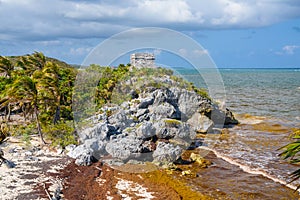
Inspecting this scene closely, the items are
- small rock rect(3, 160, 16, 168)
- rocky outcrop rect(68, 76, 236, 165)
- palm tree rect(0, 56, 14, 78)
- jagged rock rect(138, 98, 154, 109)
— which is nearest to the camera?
small rock rect(3, 160, 16, 168)

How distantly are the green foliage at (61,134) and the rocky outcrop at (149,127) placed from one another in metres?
0.83

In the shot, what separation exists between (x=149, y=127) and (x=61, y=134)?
20.1 feet

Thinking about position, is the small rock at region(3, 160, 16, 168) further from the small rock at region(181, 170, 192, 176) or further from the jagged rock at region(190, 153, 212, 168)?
the jagged rock at region(190, 153, 212, 168)

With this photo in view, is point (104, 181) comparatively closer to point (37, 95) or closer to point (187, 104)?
point (37, 95)

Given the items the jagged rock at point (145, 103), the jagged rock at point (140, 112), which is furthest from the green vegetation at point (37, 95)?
the jagged rock at point (145, 103)

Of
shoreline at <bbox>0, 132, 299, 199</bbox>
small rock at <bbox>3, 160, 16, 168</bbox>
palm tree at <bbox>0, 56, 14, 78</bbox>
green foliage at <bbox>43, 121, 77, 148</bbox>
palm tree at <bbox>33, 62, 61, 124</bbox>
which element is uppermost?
palm tree at <bbox>0, 56, 14, 78</bbox>

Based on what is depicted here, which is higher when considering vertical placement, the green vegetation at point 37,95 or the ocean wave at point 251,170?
the green vegetation at point 37,95

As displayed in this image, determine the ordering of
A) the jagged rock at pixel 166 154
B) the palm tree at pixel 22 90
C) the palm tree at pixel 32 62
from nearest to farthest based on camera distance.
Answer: the jagged rock at pixel 166 154 → the palm tree at pixel 22 90 → the palm tree at pixel 32 62

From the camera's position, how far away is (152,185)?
1477 centimetres

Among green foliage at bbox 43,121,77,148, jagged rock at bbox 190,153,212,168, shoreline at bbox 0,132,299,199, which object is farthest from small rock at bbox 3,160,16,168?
jagged rock at bbox 190,153,212,168

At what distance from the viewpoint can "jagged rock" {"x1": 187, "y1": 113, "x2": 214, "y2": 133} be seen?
2802cm

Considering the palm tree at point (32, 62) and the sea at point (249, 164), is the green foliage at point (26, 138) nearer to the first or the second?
the sea at point (249, 164)

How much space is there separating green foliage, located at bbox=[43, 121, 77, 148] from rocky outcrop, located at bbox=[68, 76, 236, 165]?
32.6 inches

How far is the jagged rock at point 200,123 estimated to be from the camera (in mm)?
28016
